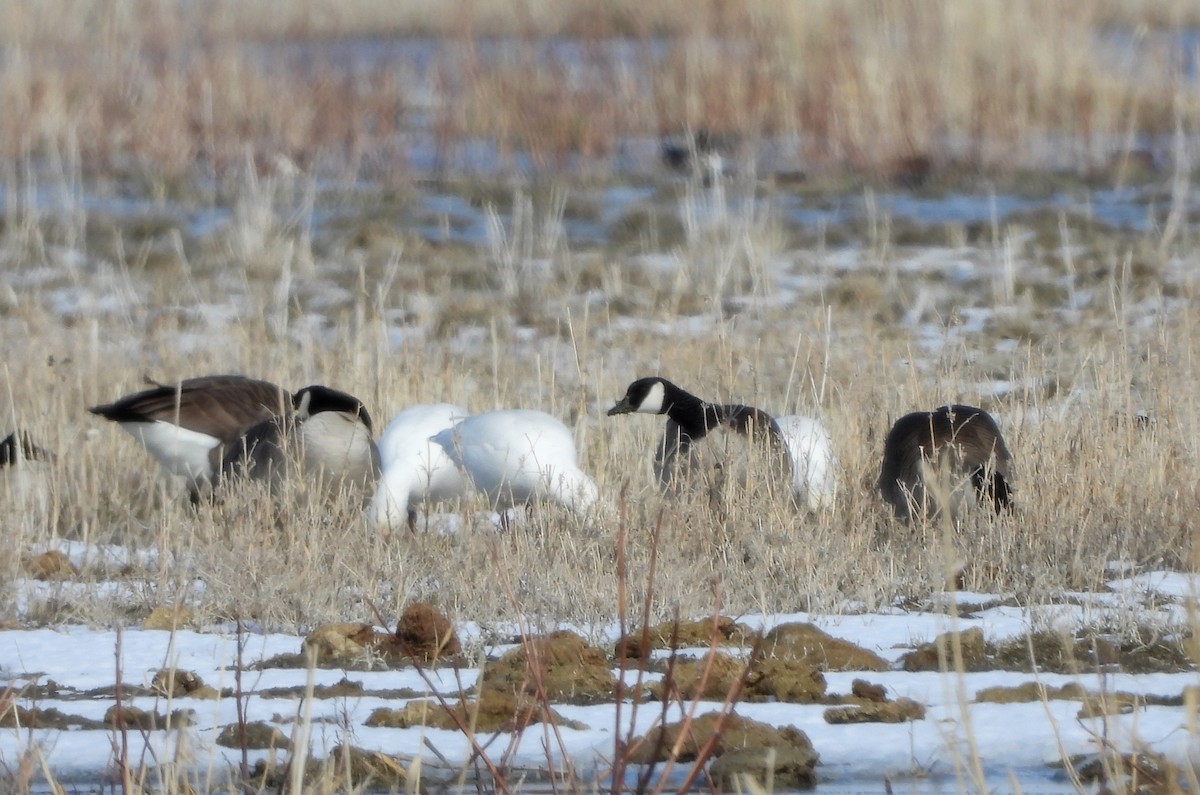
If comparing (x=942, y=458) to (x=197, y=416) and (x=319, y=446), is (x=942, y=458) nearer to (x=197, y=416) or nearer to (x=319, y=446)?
(x=319, y=446)

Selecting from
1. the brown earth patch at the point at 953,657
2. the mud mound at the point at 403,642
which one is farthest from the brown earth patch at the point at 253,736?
the brown earth patch at the point at 953,657

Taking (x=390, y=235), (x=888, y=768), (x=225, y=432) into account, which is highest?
(x=390, y=235)

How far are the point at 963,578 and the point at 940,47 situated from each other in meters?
13.0

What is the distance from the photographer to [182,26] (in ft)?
66.4

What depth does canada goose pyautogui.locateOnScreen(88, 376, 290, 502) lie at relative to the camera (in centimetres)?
738

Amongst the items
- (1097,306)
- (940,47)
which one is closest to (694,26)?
(940,47)

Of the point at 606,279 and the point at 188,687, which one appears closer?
the point at 188,687

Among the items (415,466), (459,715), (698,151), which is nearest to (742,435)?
(415,466)

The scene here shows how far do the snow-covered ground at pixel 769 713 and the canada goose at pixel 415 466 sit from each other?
175cm

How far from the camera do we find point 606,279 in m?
12.5

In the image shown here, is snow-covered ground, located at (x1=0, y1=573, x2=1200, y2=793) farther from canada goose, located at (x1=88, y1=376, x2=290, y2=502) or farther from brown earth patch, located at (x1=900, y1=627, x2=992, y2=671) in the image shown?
canada goose, located at (x1=88, y1=376, x2=290, y2=502)

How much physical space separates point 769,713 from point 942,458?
2209 mm

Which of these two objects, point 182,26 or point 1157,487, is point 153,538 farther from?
point 182,26

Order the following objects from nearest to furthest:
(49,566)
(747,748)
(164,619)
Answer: (747,748)
(164,619)
(49,566)
